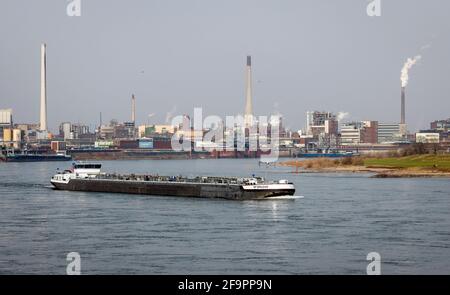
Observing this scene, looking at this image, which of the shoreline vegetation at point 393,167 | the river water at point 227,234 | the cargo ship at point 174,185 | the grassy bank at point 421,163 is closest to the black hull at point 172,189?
the cargo ship at point 174,185

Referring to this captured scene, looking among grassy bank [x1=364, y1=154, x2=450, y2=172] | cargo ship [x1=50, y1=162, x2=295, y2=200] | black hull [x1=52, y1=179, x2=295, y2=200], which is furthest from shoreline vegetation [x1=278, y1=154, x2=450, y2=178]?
black hull [x1=52, y1=179, x2=295, y2=200]

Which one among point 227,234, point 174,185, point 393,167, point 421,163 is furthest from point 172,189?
point 421,163

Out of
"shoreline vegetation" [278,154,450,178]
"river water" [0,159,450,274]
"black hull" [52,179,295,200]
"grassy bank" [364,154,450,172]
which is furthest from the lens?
"grassy bank" [364,154,450,172]

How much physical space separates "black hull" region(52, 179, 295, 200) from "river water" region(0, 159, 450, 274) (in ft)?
6.69

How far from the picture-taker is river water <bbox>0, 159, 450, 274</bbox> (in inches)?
1799

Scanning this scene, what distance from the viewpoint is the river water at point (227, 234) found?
150 ft

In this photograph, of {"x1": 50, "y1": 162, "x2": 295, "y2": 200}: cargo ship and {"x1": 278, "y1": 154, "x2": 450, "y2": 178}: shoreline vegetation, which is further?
{"x1": 278, "y1": 154, "x2": 450, "y2": 178}: shoreline vegetation

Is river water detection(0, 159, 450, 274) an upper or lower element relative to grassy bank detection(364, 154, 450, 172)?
lower

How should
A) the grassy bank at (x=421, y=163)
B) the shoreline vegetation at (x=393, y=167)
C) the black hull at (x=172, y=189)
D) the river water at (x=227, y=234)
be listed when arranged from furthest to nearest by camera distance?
the grassy bank at (x=421, y=163)
the shoreline vegetation at (x=393, y=167)
the black hull at (x=172, y=189)
the river water at (x=227, y=234)

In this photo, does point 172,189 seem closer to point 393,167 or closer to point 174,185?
point 174,185

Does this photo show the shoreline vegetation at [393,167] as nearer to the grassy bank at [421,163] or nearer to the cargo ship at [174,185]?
the grassy bank at [421,163]

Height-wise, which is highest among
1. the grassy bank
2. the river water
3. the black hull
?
the grassy bank

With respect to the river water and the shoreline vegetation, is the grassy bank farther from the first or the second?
the river water
